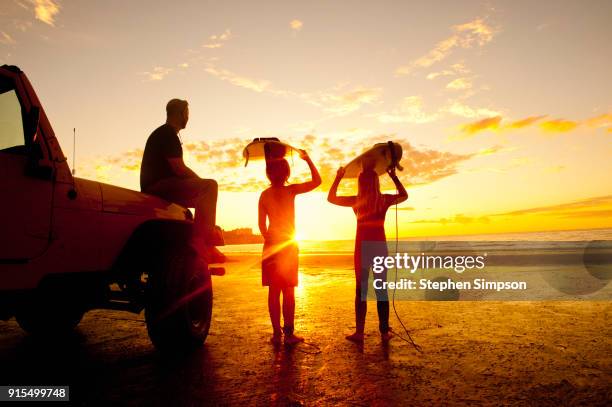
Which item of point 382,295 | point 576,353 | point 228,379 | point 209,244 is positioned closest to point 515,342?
point 576,353

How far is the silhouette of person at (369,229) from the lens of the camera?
189 inches

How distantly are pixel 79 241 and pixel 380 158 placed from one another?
348 cm

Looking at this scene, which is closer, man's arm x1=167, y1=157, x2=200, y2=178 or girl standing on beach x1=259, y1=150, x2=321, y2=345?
man's arm x1=167, y1=157, x2=200, y2=178

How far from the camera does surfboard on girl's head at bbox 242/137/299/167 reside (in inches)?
189

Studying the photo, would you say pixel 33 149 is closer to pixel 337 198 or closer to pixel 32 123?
pixel 32 123

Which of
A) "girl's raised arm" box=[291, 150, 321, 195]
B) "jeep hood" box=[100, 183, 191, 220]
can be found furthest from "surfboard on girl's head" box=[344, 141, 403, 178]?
"jeep hood" box=[100, 183, 191, 220]

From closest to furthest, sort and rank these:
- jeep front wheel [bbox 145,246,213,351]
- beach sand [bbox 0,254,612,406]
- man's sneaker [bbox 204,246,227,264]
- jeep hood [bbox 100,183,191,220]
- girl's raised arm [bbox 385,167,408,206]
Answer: beach sand [bbox 0,254,612,406] < jeep hood [bbox 100,183,191,220] < jeep front wheel [bbox 145,246,213,351] < man's sneaker [bbox 204,246,227,264] < girl's raised arm [bbox 385,167,408,206]

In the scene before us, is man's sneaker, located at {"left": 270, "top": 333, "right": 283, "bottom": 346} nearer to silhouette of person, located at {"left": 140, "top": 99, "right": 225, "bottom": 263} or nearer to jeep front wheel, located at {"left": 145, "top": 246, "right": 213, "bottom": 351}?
jeep front wheel, located at {"left": 145, "top": 246, "right": 213, "bottom": 351}

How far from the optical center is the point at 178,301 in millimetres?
4277

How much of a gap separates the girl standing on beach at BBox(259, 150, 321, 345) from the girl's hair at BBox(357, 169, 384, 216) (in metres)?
0.56

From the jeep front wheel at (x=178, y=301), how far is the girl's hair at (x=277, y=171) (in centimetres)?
131

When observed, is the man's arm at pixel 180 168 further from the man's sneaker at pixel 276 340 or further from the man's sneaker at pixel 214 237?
the man's sneaker at pixel 276 340

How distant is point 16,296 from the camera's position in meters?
2.78

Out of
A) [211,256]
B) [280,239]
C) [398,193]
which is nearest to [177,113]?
[211,256]
